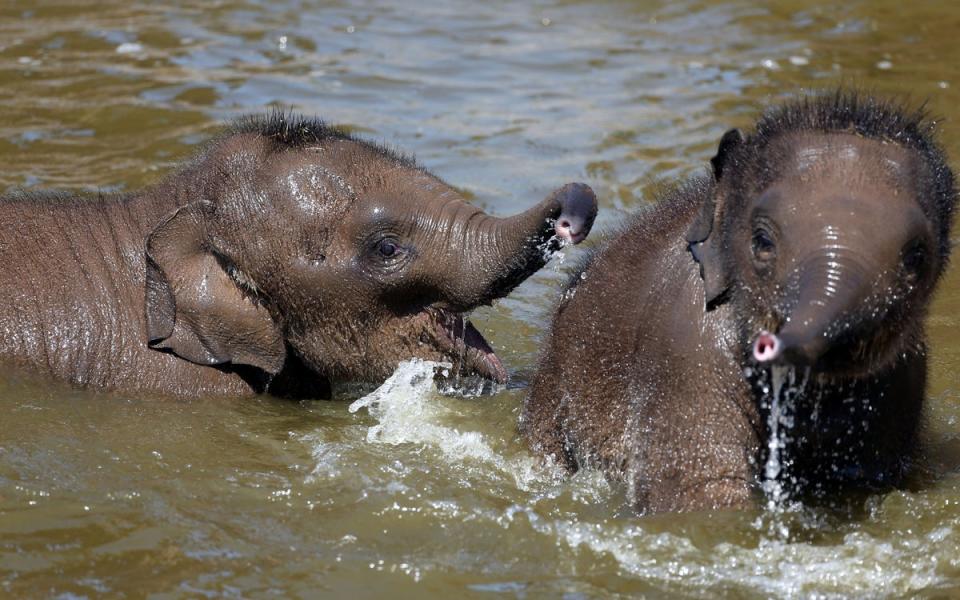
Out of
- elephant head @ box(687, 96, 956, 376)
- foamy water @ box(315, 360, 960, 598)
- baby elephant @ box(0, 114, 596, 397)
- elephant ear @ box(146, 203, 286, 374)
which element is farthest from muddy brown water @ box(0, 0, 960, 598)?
elephant head @ box(687, 96, 956, 376)

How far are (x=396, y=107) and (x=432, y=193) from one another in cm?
613

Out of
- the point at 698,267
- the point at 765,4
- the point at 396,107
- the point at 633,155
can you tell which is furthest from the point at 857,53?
the point at 698,267

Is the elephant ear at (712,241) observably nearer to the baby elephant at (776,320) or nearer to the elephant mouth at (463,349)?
the baby elephant at (776,320)

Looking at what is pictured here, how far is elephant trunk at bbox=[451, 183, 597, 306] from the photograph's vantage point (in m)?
7.21

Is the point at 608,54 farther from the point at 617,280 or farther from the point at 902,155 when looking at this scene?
the point at 902,155

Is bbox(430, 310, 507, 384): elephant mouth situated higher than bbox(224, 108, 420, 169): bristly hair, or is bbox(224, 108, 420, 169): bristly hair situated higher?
bbox(224, 108, 420, 169): bristly hair

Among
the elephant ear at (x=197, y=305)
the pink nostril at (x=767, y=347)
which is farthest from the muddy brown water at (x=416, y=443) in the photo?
the pink nostril at (x=767, y=347)

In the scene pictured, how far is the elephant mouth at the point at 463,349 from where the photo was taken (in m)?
8.06

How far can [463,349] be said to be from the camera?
26.5 ft

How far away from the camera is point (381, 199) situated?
795 cm

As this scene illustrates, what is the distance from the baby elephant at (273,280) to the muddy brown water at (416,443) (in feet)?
0.67

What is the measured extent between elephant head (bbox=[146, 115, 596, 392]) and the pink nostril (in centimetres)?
255

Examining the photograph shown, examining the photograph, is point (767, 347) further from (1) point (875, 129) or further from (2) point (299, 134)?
(2) point (299, 134)

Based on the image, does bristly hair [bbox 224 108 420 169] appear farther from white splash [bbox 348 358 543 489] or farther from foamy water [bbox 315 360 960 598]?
foamy water [bbox 315 360 960 598]
